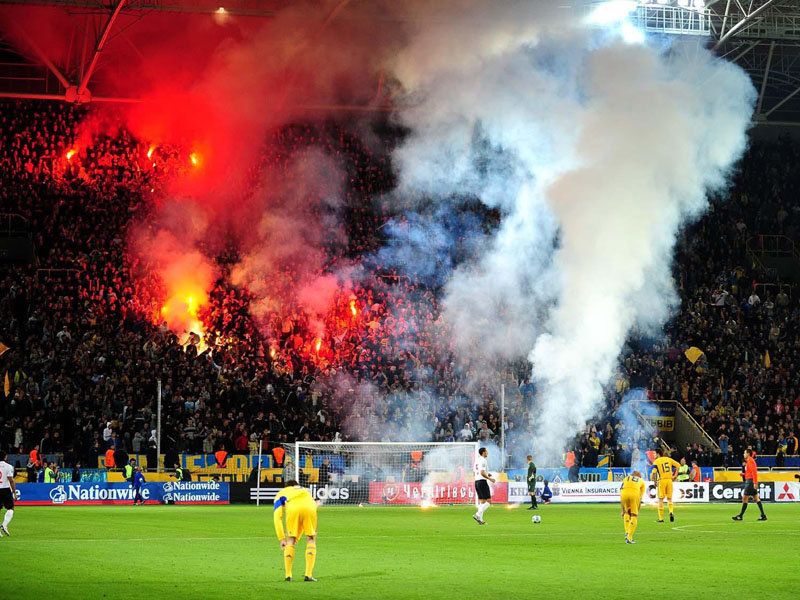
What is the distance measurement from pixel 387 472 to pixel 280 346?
8.14 m

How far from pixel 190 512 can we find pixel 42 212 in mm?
18986

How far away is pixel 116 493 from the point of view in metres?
35.9

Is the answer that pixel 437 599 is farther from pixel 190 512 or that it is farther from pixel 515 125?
pixel 515 125

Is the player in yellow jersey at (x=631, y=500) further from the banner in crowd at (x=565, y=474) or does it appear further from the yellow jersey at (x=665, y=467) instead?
the banner in crowd at (x=565, y=474)

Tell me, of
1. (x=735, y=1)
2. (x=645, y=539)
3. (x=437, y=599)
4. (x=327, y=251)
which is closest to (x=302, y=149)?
(x=327, y=251)

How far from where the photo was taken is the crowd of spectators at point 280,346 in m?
38.1

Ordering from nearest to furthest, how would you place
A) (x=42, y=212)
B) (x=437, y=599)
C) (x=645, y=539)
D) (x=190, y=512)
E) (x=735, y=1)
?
(x=437, y=599)
(x=645, y=539)
(x=190, y=512)
(x=735, y=1)
(x=42, y=212)

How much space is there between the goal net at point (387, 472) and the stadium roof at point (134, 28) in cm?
1425

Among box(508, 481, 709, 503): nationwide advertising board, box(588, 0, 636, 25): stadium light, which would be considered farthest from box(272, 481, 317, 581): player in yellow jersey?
box(588, 0, 636, 25): stadium light

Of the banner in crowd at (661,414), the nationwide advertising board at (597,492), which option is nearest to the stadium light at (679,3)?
the banner in crowd at (661,414)

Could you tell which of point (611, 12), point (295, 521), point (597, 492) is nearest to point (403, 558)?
point (295, 521)

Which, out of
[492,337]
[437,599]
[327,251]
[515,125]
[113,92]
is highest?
[113,92]

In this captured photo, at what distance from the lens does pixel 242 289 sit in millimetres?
45094

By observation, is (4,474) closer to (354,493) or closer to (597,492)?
(354,493)
